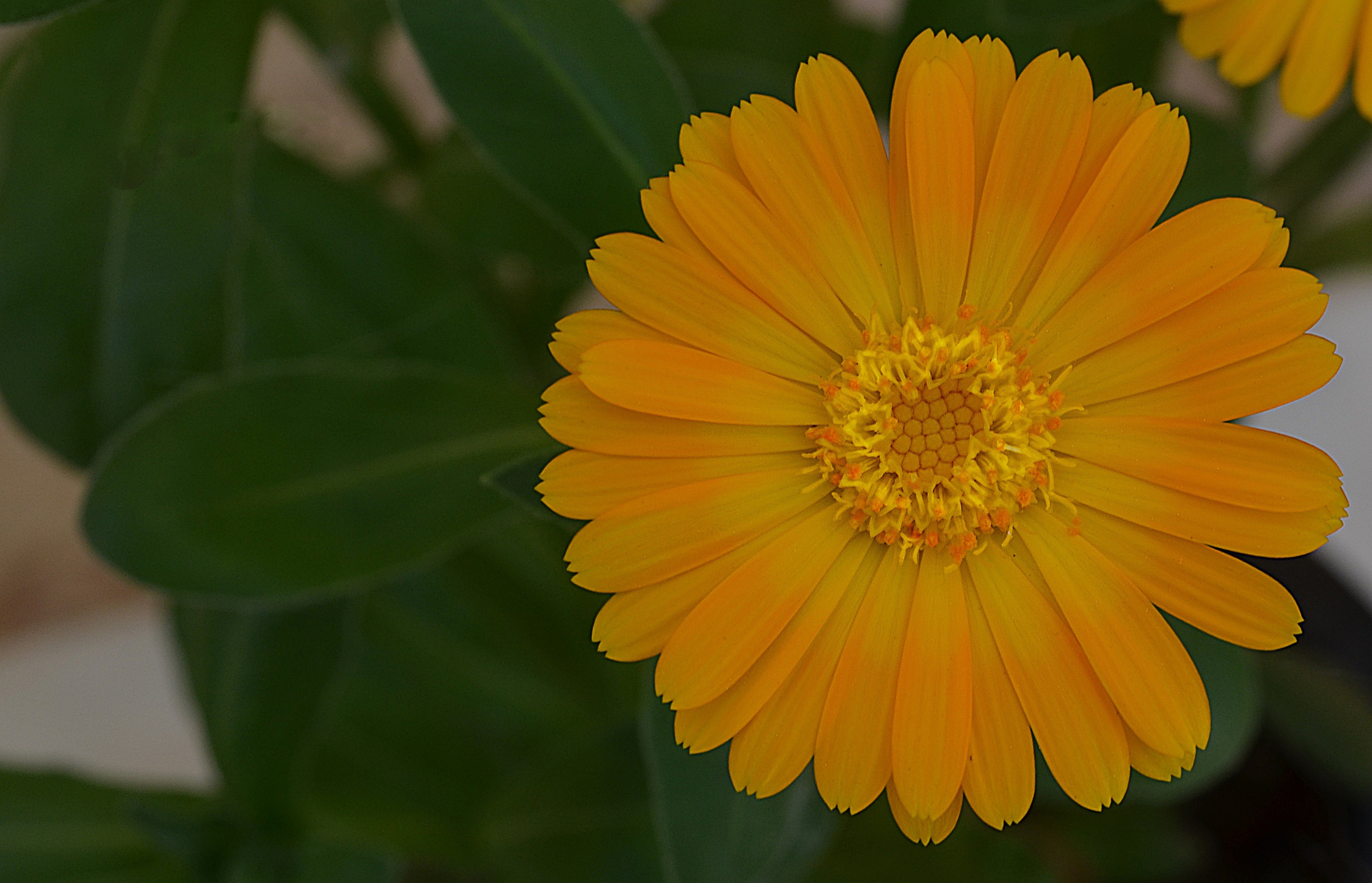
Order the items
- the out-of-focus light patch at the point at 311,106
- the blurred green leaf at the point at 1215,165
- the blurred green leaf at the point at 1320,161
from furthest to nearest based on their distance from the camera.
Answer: the out-of-focus light patch at the point at 311,106, the blurred green leaf at the point at 1320,161, the blurred green leaf at the point at 1215,165

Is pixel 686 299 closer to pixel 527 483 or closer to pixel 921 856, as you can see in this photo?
pixel 527 483

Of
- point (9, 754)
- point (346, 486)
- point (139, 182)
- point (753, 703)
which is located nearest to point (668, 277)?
point (753, 703)

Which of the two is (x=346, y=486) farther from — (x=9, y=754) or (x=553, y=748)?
(x=9, y=754)

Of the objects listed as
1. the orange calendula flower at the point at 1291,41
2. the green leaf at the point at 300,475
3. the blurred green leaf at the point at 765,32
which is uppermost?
the orange calendula flower at the point at 1291,41

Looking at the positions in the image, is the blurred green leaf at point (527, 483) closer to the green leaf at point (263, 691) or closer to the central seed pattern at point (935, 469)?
the central seed pattern at point (935, 469)

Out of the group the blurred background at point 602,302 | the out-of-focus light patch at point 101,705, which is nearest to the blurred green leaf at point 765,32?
the blurred background at point 602,302

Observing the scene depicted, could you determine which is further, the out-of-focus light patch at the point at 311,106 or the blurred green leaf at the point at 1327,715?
the out-of-focus light patch at the point at 311,106

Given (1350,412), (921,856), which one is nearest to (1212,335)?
(921,856)
